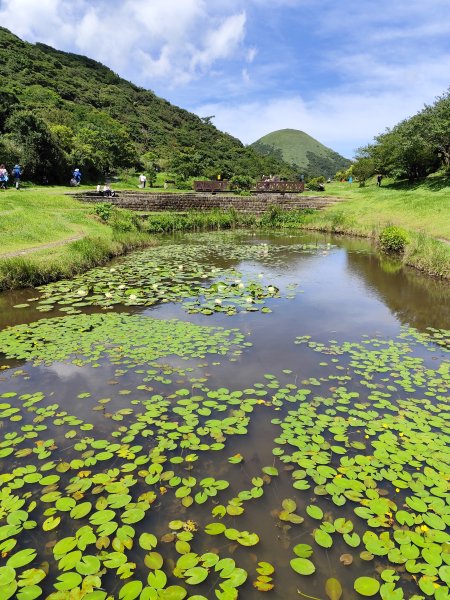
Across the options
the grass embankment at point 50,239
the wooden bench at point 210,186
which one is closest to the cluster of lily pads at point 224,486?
the grass embankment at point 50,239

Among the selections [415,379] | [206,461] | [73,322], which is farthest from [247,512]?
[73,322]

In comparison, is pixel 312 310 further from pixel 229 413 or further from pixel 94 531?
pixel 94 531

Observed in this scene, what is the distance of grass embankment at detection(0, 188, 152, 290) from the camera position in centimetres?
945

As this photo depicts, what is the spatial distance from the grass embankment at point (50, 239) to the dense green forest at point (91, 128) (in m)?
8.97

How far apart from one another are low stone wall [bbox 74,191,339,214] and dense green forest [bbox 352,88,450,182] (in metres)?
5.47

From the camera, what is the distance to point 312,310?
8453 millimetres

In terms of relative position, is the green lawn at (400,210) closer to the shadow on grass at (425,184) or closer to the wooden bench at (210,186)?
the shadow on grass at (425,184)

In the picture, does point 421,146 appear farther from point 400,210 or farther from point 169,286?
point 169,286

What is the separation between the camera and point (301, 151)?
13688 cm

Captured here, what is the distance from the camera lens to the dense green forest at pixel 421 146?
2464 centimetres

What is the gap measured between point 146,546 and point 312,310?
646 centimetres

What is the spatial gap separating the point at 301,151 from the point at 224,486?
147m

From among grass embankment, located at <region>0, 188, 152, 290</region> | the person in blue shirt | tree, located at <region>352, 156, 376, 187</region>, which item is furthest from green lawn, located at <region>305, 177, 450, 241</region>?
the person in blue shirt

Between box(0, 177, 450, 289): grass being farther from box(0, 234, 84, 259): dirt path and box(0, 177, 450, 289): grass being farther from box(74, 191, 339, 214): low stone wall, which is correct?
A: box(74, 191, 339, 214): low stone wall
